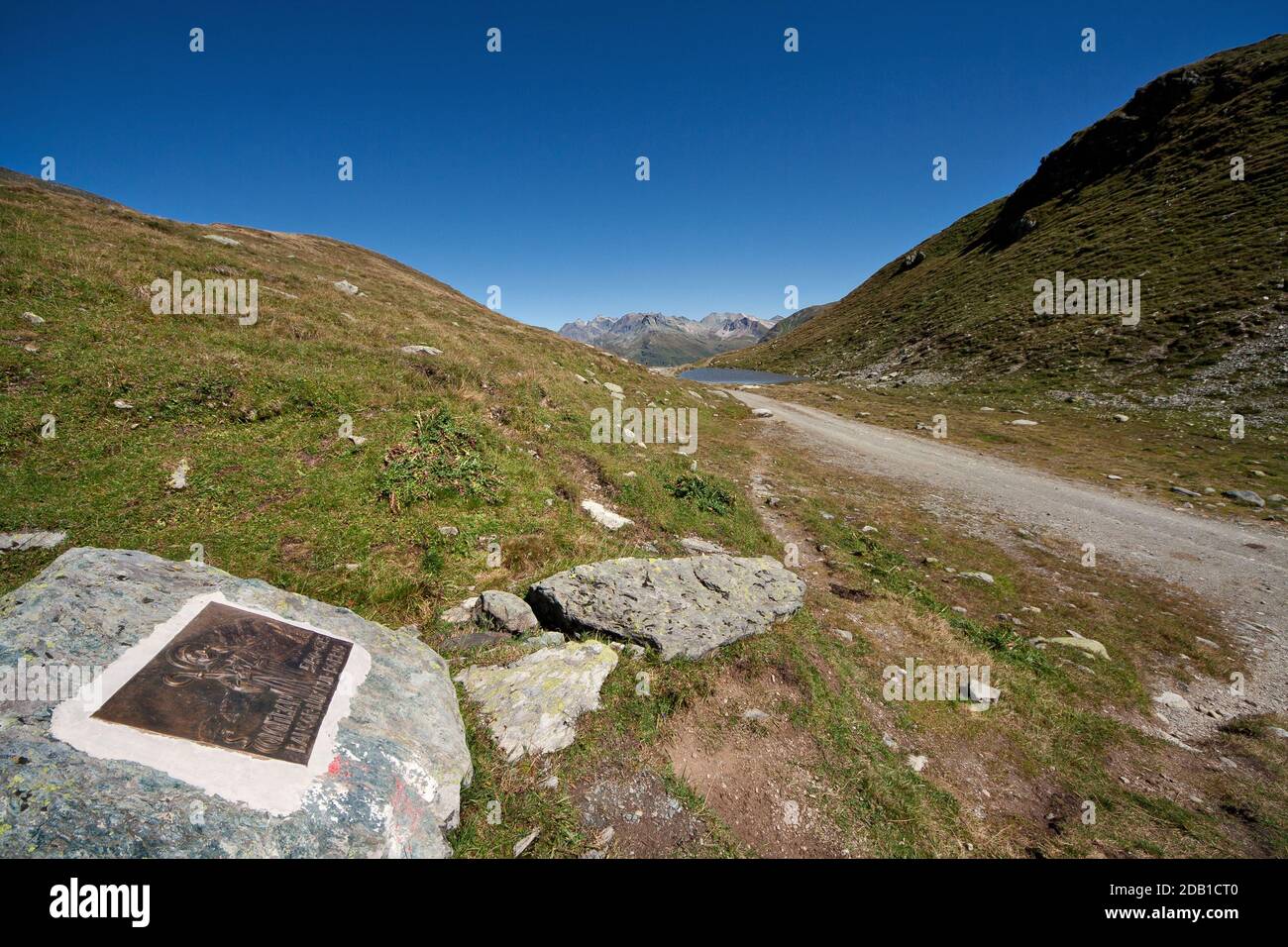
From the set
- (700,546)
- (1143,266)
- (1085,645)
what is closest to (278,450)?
(700,546)

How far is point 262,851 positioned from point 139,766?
1.21m

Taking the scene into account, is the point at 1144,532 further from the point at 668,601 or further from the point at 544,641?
the point at 544,641

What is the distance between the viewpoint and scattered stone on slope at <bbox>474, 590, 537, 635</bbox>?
7.49 metres

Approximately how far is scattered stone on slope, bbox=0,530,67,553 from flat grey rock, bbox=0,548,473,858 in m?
3.04

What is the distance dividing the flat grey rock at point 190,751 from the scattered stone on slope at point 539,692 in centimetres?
52

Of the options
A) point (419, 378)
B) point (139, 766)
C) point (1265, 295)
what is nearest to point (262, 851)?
point (139, 766)

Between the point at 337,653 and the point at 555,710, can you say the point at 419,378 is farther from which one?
the point at 555,710

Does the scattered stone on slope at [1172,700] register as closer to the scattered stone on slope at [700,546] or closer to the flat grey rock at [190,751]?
the scattered stone on slope at [700,546]

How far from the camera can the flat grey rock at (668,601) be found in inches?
294

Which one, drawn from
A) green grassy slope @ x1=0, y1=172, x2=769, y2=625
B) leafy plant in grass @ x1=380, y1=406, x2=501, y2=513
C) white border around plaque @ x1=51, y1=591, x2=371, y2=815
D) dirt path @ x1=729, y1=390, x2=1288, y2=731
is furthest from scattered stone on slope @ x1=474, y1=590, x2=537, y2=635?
dirt path @ x1=729, y1=390, x2=1288, y2=731

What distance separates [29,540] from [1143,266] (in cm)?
7520

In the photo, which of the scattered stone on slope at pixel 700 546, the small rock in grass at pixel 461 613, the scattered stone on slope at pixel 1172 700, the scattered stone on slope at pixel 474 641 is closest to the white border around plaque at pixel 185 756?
the scattered stone on slope at pixel 474 641

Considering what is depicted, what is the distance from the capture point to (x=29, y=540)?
6926 millimetres

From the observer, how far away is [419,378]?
48.9 ft
